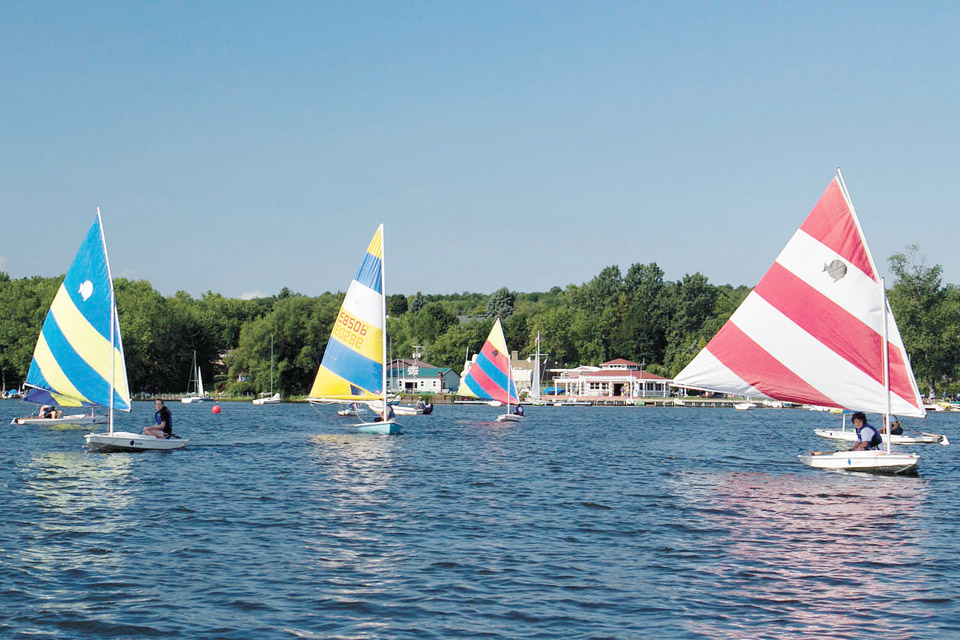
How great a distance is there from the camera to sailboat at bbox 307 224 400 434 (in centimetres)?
4438

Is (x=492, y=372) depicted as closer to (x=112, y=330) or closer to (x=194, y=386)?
(x=112, y=330)

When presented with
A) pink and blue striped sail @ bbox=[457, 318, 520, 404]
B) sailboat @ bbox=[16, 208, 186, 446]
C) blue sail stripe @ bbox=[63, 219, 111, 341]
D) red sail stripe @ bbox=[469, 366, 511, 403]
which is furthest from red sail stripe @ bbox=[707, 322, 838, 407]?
red sail stripe @ bbox=[469, 366, 511, 403]

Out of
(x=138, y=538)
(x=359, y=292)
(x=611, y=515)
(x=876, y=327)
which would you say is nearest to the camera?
(x=138, y=538)

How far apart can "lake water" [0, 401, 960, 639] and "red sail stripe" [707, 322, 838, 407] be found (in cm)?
248

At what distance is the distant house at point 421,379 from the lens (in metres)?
154

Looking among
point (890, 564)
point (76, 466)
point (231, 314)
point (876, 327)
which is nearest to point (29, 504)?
point (76, 466)

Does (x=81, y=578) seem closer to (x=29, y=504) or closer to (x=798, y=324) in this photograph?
(x=29, y=504)

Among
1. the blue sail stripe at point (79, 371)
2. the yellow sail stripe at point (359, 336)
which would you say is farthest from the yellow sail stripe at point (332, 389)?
the blue sail stripe at point (79, 371)

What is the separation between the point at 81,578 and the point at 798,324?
1997 centimetres

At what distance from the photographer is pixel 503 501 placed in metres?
23.9

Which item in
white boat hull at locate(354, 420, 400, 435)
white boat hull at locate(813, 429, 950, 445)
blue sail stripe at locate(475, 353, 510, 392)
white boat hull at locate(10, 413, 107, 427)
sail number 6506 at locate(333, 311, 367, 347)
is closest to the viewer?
white boat hull at locate(813, 429, 950, 445)

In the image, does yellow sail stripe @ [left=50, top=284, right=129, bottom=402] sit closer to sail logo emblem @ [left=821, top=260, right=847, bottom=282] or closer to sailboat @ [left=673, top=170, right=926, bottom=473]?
sailboat @ [left=673, top=170, right=926, bottom=473]

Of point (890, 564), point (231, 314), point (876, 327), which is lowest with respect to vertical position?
point (890, 564)

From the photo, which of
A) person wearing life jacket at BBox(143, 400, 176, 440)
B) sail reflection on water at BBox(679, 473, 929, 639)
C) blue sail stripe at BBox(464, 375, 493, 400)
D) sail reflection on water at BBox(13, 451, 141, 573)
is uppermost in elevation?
blue sail stripe at BBox(464, 375, 493, 400)
